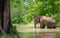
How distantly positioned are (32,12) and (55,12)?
3332 mm

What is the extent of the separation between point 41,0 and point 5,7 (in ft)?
60.2

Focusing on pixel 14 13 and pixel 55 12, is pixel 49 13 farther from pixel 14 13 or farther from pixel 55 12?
pixel 14 13

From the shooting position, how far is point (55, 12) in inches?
1401

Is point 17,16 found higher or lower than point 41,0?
lower

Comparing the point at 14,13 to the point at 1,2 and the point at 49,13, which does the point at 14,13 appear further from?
the point at 1,2

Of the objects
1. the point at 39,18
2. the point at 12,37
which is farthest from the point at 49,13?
the point at 12,37

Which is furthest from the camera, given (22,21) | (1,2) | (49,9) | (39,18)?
(22,21)

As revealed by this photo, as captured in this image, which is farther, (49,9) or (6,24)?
(49,9)

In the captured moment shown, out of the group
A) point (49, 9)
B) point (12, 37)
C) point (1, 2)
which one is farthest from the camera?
point (49, 9)

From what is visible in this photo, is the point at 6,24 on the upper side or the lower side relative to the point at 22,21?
upper

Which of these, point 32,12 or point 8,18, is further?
point 32,12

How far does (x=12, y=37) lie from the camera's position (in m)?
15.1

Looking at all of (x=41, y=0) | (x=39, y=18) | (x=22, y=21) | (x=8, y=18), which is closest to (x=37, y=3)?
(x=41, y=0)

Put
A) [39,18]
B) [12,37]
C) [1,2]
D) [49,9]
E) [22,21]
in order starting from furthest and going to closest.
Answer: [22,21] → [49,9] → [39,18] → [1,2] → [12,37]
